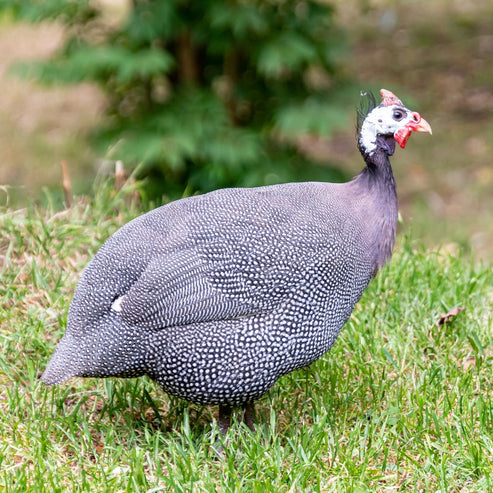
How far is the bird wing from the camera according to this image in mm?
2826

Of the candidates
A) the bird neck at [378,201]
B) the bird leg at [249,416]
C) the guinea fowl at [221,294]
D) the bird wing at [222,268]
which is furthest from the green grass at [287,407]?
the bird neck at [378,201]

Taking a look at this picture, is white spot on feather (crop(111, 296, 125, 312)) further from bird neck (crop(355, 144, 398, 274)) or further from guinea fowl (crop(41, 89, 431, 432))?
bird neck (crop(355, 144, 398, 274))

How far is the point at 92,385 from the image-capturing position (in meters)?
3.46

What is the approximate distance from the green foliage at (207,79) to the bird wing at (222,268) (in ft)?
9.95

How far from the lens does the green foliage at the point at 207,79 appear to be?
6.09m

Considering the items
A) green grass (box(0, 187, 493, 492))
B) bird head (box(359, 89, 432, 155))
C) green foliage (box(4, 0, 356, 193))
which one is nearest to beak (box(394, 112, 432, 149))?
bird head (box(359, 89, 432, 155))

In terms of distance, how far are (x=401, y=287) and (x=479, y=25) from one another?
775 cm

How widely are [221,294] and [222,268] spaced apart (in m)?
0.09

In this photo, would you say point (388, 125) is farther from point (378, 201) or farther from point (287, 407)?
point (287, 407)

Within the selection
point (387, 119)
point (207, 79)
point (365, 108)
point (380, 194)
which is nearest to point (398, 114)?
point (387, 119)

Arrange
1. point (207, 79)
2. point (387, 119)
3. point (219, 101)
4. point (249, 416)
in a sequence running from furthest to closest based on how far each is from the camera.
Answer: point (207, 79)
point (219, 101)
point (249, 416)
point (387, 119)

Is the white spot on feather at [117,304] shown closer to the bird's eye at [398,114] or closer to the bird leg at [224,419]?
the bird leg at [224,419]

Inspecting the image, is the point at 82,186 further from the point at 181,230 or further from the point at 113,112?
the point at 181,230

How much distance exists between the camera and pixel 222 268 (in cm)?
288
